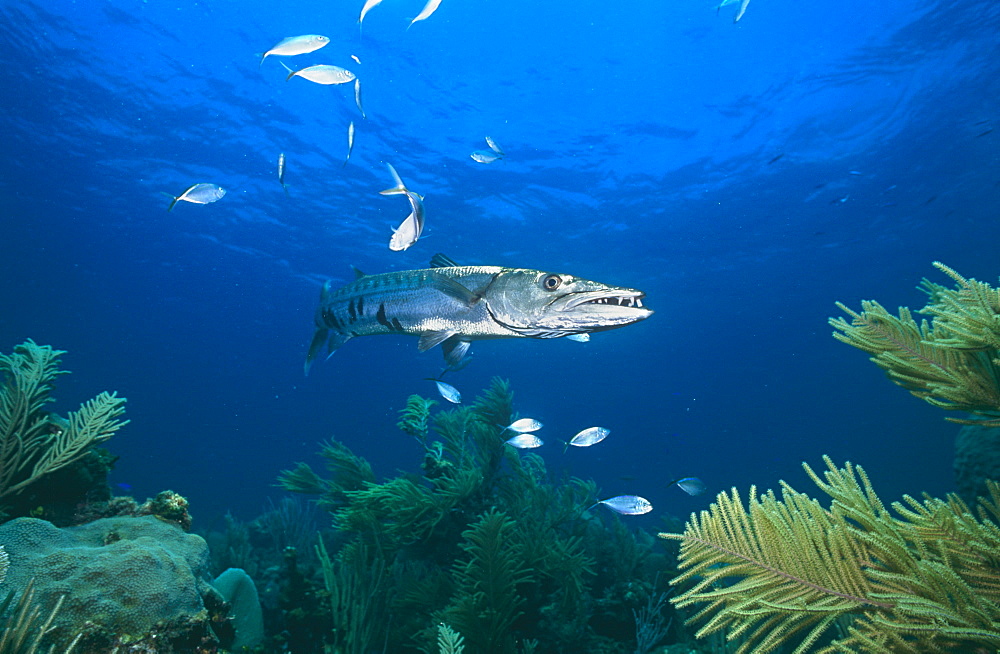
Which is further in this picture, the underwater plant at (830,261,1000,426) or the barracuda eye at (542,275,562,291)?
the barracuda eye at (542,275,562,291)

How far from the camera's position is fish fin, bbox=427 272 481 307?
11.6ft

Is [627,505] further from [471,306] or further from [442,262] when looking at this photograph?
[442,262]

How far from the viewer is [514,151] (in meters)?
19.2

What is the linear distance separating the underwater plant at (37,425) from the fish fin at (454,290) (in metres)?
2.96

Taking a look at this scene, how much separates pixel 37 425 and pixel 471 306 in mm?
3969

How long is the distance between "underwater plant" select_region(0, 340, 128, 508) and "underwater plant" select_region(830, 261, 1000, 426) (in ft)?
18.5

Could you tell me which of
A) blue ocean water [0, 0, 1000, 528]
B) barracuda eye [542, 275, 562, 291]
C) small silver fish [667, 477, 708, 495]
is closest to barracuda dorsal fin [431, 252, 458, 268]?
barracuda eye [542, 275, 562, 291]

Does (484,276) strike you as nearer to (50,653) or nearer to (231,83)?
(50,653)

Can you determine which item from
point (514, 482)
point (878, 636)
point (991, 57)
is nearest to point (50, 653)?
point (878, 636)

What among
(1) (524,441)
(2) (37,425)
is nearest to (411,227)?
(1) (524,441)

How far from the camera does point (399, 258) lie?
1109 inches

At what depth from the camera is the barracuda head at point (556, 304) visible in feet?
9.64

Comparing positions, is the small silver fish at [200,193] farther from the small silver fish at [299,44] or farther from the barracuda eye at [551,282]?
the barracuda eye at [551,282]

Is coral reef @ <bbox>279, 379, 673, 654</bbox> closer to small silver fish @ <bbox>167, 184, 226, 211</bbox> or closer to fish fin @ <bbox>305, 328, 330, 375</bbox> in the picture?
fish fin @ <bbox>305, 328, 330, 375</bbox>
